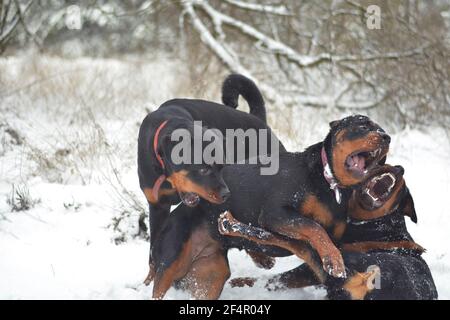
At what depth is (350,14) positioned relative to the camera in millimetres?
8477

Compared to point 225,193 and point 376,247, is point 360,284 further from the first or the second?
point 225,193

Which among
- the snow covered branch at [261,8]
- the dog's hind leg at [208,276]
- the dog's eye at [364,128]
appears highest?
the snow covered branch at [261,8]

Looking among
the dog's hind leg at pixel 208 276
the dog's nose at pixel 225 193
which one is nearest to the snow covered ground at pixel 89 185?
the dog's hind leg at pixel 208 276

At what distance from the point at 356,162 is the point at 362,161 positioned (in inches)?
1.7

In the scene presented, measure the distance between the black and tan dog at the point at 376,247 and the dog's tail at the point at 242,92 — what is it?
59.9 inches

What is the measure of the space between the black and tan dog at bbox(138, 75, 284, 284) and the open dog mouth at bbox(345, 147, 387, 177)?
2.33 feet

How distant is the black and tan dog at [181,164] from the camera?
376 cm

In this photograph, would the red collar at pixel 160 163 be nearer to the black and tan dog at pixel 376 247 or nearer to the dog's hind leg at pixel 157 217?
the dog's hind leg at pixel 157 217

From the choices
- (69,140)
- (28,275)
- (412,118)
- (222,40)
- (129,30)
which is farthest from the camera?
(129,30)

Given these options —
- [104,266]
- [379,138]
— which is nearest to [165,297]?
[104,266]

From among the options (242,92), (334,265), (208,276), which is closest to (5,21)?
(242,92)

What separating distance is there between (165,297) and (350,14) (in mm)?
5781

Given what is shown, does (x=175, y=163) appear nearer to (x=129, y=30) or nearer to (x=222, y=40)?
(x=222, y=40)
